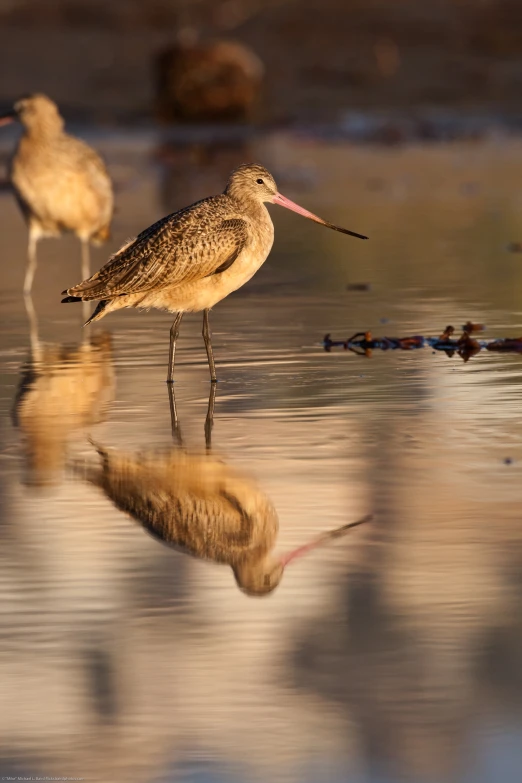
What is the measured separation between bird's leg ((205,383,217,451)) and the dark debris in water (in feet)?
4.94

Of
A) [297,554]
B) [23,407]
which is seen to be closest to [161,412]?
[23,407]

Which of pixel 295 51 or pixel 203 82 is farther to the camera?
pixel 295 51

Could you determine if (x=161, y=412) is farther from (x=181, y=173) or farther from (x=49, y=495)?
(x=181, y=173)

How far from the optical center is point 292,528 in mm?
7332

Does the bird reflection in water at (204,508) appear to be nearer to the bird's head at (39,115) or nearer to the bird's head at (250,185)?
the bird's head at (250,185)

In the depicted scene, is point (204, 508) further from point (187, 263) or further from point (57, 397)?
point (187, 263)

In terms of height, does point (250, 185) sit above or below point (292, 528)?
above

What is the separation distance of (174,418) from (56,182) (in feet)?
22.5

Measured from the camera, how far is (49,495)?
26.4 feet

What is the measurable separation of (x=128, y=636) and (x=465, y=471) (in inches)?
98.4

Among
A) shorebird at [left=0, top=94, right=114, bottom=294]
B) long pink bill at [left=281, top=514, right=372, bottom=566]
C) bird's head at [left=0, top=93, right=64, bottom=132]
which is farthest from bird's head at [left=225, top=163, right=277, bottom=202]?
bird's head at [left=0, top=93, right=64, bottom=132]

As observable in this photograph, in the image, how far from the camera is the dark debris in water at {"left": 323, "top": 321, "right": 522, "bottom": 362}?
11.6 m

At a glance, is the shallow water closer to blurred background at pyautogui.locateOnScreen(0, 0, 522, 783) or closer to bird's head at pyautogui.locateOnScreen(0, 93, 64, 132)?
blurred background at pyautogui.locateOnScreen(0, 0, 522, 783)

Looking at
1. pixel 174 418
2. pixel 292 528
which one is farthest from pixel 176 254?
pixel 292 528
